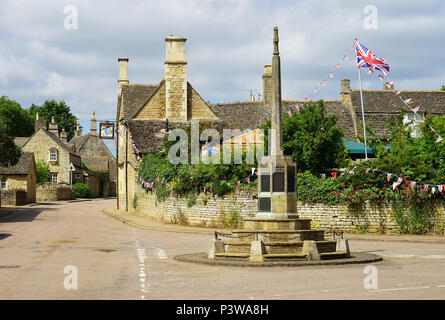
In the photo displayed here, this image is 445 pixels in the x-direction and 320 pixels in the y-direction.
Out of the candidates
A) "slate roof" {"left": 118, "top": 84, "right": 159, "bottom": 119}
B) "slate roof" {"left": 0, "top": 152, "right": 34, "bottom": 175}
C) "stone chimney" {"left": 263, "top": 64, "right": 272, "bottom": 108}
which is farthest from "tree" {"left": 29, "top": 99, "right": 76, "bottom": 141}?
"stone chimney" {"left": 263, "top": 64, "right": 272, "bottom": 108}

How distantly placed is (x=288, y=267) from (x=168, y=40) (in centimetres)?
3316

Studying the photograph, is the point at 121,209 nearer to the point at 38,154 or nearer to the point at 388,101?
the point at 388,101

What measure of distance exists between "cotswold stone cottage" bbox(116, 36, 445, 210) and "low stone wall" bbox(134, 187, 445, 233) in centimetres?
1105

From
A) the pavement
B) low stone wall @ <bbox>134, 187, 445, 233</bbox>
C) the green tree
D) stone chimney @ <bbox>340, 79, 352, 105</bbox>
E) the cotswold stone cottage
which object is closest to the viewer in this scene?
the pavement

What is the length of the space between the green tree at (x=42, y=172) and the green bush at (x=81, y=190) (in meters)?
4.01

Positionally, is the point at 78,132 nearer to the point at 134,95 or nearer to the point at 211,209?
the point at 134,95

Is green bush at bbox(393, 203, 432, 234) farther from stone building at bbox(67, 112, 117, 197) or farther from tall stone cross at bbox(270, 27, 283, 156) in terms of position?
stone building at bbox(67, 112, 117, 197)

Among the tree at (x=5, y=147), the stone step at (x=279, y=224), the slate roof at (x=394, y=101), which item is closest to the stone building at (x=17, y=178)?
the tree at (x=5, y=147)

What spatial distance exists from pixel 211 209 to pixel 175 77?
59.2ft

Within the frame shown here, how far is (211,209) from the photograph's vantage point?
3028 centimetres

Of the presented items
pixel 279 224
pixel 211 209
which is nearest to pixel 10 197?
pixel 211 209

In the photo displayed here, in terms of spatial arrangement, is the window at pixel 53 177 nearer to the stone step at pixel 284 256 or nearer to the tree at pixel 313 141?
the tree at pixel 313 141

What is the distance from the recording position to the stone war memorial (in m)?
15.7

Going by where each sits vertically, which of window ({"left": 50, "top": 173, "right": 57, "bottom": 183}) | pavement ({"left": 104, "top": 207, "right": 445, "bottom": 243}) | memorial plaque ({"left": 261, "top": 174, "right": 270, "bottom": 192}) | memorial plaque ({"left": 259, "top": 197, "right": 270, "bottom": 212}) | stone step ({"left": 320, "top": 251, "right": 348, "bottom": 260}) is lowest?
pavement ({"left": 104, "top": 207, "right": 445, "bottom": 243})
